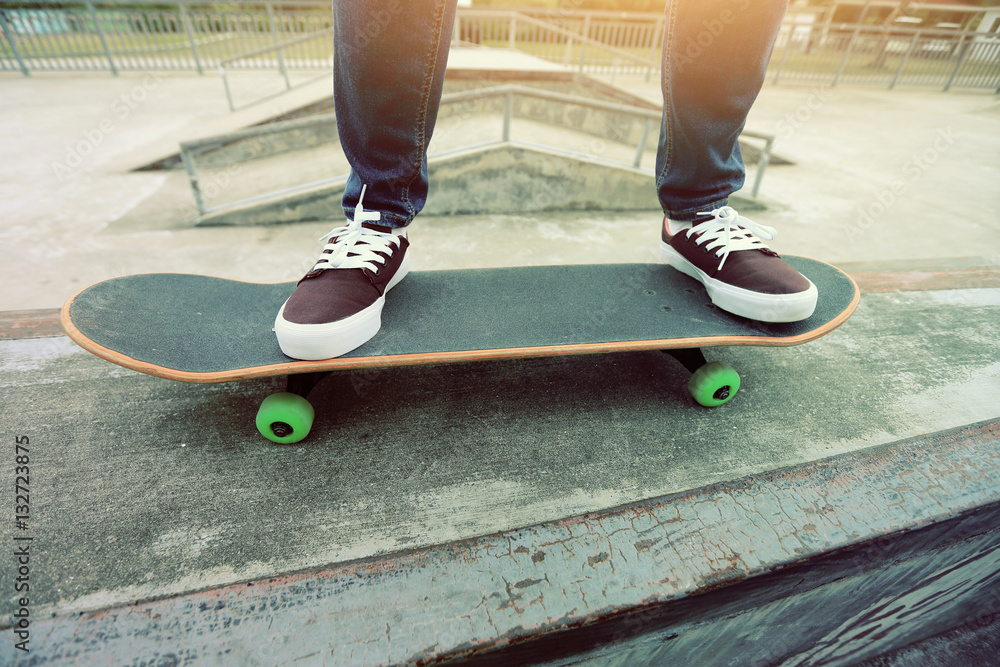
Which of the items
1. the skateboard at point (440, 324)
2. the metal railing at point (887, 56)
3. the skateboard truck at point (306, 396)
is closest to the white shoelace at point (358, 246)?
the skateboard at point (440, 324)

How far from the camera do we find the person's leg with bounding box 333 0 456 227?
3.86 feet

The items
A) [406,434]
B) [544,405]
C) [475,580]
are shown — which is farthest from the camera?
[544,405]

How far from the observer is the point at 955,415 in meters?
1.55

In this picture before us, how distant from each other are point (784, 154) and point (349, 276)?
6.44m

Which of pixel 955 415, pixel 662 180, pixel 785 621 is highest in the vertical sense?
pixel 662 180

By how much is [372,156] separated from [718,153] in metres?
1.14

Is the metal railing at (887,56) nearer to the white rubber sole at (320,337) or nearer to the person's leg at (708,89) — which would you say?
the person's leg at (708,89)

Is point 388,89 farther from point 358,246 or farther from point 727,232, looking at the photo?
point 727,232

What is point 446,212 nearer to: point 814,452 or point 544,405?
point 544,405

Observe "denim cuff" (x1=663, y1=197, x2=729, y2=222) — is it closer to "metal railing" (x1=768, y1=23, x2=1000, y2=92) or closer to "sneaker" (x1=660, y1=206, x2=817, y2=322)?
"sneaker" (x1=660, y1=206, x2=817, y2=322)

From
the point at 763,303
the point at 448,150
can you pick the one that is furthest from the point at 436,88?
the point at 448,150

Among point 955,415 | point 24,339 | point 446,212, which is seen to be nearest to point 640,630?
point 955,415

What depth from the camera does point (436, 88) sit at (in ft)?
4.38

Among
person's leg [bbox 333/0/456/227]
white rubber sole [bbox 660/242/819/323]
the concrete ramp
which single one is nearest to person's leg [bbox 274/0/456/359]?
person's leg [bbox 333/0/456/227]
